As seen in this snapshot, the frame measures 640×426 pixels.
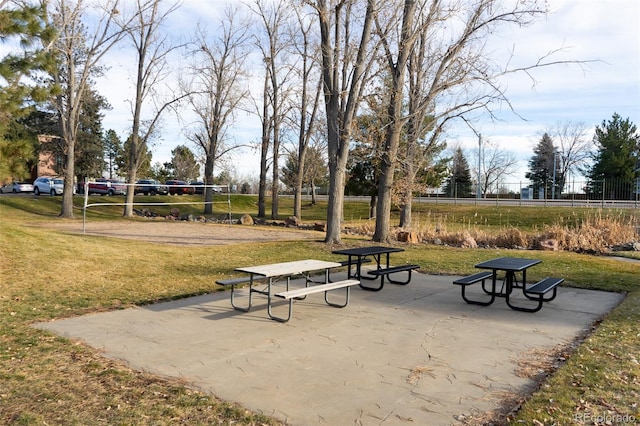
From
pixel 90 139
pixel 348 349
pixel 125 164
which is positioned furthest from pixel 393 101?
pixel 125 164

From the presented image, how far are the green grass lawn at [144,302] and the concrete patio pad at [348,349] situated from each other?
29cm

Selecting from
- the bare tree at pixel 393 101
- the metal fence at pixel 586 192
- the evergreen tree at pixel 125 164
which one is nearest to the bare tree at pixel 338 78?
the bare tree at pixel 393 101

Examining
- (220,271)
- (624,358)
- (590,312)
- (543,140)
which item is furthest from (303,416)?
(543,140)

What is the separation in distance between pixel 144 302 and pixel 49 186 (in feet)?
114

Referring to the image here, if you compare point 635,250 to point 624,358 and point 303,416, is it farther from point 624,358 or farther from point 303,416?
point 303,416

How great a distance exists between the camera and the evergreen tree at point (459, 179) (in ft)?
171

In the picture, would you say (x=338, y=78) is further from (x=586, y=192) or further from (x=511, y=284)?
(x=586, y=192)

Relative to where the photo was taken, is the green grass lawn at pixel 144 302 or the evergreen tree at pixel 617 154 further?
the evergreen tree at pixel 617 154

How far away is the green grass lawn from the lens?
350 cm

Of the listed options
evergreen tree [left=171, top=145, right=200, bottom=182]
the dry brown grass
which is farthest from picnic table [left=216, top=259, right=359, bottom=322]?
evergreen tree [left=171, top=145, right=200, bottom=182]

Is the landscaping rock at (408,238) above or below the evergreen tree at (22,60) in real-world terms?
below

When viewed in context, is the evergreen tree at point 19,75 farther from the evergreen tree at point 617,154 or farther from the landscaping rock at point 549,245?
the evergreen tree at point 617,154

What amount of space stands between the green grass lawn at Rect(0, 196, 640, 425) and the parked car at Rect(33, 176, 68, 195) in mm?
27054

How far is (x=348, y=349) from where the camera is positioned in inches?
198
